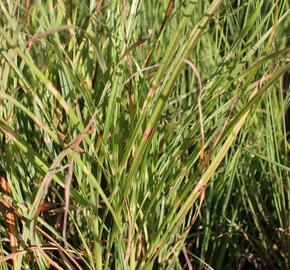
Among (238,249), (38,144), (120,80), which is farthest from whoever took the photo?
(238,249)

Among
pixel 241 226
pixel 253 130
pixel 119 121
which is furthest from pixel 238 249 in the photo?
pixel 119 121

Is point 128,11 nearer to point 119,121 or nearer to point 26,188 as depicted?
point 119,121

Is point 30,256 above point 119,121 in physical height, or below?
below

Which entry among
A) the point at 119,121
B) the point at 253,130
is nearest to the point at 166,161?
the point at 119,121

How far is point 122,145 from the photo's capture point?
0.69 m

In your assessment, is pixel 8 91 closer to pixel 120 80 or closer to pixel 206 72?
pixel 120 80

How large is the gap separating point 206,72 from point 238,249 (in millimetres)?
392

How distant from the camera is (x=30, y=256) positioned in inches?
28.1

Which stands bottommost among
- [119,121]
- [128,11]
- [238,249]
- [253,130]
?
[238,249]

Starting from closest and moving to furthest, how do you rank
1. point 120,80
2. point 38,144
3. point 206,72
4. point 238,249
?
1. point 120,80
2. point 38,144
3. point 238,249
4. point 206,72

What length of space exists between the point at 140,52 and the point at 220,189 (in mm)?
283

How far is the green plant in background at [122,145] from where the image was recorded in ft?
1.96

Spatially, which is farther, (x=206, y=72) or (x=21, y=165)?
(x=206, y=72)

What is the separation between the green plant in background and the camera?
597mm
